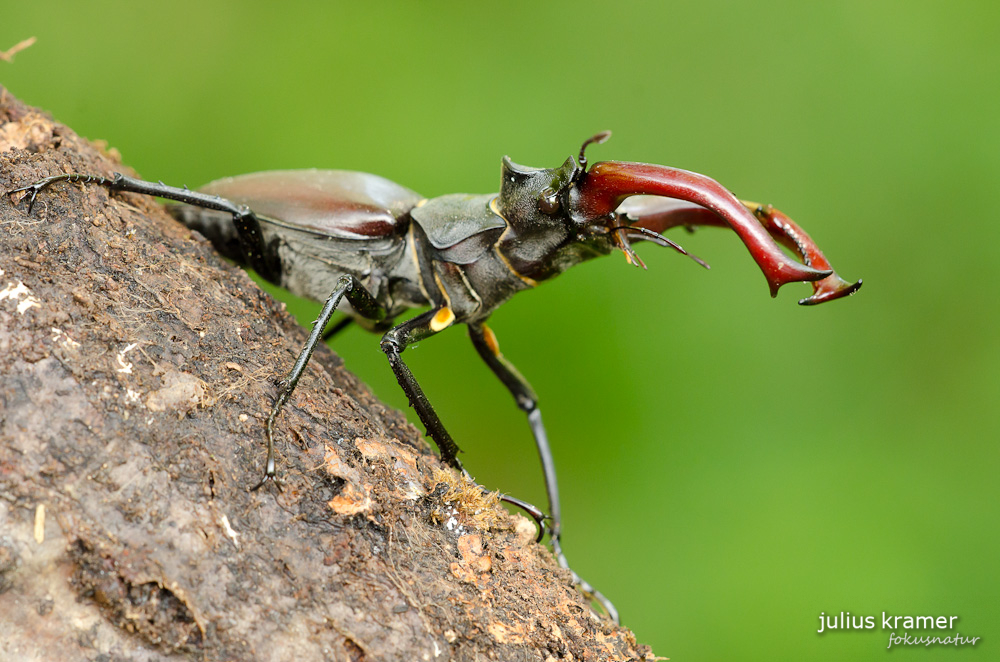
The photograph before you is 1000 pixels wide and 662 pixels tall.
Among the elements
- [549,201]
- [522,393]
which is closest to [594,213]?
[549,201]

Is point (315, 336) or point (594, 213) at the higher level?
point (594, 213)

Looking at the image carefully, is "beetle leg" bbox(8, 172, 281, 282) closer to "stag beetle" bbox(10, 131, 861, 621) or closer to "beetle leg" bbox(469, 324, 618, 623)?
"stag beetle" bbox(10, 131, 861, 621)

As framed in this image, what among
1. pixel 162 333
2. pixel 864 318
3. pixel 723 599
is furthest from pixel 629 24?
pixel 162 333

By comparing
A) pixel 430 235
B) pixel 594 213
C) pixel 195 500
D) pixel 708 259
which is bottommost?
pixel 195 500

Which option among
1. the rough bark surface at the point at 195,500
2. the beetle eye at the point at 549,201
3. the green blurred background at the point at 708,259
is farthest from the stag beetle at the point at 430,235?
the green blurred background at the point at 708,259

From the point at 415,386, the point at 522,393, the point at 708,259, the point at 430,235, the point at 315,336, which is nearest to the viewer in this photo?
the point at 315,336

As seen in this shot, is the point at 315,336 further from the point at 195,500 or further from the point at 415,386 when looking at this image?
the point at 195,500

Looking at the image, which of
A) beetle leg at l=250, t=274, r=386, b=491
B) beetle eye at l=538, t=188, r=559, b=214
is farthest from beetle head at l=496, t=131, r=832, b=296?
beetle leg at l=250, t=274, r=386, b=491
